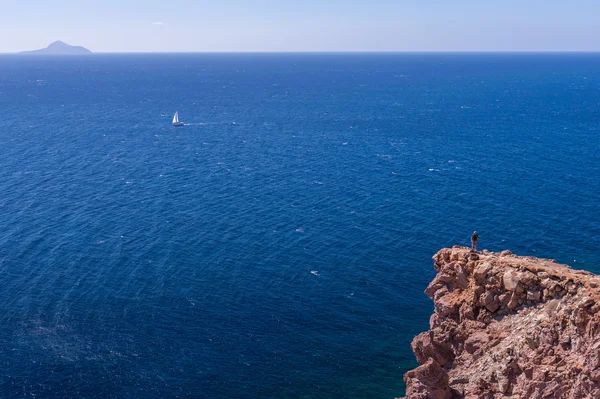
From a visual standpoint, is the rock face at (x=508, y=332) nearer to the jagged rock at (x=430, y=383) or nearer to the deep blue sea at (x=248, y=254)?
the jagged rock at (x=430, y=383)

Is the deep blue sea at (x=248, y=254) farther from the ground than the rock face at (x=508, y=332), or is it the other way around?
the rock face at (x=508, y=332)

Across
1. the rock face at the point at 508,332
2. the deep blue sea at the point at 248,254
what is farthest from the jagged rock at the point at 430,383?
the deep blue sea at the point at 248,254

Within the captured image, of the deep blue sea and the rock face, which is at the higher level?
the rock face

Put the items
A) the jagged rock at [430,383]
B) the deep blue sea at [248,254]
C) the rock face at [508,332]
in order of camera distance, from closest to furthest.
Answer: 1. the rock face at [508,332]
2. the jagged rock at [430,383]
3. the deep blue sea at [248,254]

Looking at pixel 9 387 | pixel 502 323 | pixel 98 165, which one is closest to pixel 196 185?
pixel 98 165

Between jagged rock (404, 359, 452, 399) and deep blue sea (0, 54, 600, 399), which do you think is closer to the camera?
jagged rock (404, 359, 452, 399)

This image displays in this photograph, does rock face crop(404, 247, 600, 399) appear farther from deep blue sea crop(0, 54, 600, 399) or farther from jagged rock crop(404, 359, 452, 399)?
deep blue sea crop(0, 54, 600, 399)

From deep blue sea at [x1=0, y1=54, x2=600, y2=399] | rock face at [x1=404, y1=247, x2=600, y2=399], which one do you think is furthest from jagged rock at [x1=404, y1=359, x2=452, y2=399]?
deep blue sea at [x1=0, y1=54, x2=600, y2=399]

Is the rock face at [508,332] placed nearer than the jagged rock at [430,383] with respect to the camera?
Yes

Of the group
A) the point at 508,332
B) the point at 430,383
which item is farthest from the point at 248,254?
the point at 508,332

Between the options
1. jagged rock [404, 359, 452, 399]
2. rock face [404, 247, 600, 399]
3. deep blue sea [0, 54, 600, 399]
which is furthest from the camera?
deep blue sea [0, 54, 600, 399]
